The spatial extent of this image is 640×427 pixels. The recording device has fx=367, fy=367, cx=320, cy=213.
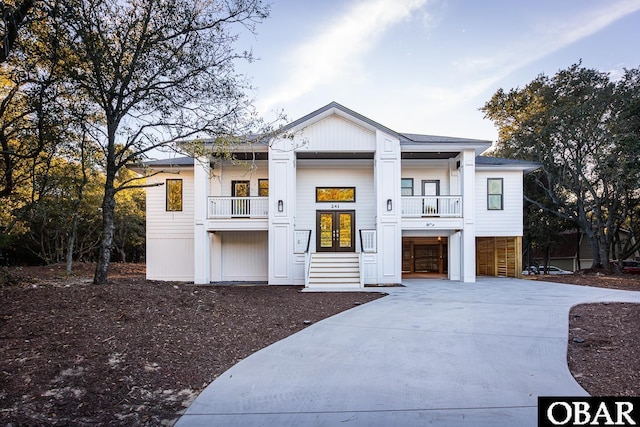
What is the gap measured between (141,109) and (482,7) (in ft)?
30.9

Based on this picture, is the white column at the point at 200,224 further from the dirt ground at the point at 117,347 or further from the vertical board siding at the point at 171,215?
the dirt ground at the point at 117,347

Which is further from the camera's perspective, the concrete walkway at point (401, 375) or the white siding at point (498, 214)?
the white siding at point (498, 214)

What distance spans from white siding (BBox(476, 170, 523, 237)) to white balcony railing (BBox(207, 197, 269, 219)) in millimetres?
9232

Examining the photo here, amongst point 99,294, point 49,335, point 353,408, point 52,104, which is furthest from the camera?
point 52,104

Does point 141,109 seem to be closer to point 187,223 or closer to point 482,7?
point 187,223

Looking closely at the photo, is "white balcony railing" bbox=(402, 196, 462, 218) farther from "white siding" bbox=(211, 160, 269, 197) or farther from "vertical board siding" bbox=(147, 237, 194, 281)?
"vertical board siding" bbox=(147, 237, 194, 281)

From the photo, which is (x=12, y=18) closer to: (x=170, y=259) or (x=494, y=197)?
(x=170, y=259)

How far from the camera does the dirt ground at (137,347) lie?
3.53m

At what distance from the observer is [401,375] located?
4.40 meters

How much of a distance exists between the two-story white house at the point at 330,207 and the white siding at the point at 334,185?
0.14ft

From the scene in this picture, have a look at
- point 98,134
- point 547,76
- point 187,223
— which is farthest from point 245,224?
point 547,76

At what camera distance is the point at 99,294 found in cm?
632

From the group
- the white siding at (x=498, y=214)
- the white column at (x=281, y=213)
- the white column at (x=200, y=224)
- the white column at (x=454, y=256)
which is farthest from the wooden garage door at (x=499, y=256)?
the white column at (x=200, y=224)

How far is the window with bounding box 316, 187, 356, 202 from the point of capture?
15.7m
